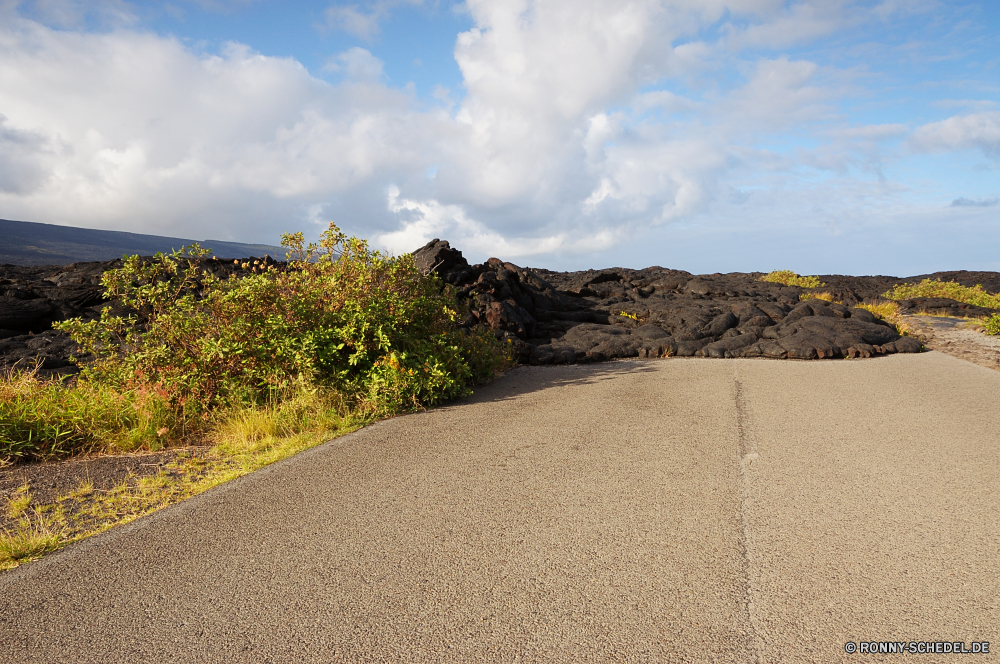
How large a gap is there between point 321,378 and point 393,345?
0.92m

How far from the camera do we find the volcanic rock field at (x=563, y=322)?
33.0ft

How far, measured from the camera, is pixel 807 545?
324 centimetres

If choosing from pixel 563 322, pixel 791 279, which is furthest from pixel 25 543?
pixel 791 279

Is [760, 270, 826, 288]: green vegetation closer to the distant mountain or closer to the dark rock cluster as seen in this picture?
the dark rock cluster

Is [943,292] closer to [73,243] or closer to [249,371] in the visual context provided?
[249,371]

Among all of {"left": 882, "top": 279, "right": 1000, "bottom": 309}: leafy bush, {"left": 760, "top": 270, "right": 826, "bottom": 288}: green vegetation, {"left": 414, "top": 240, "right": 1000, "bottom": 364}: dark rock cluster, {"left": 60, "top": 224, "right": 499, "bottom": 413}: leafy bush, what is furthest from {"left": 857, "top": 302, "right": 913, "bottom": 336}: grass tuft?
{"left": 60, "top": 224, "right": 499, "bottom": 413}: leafy bush

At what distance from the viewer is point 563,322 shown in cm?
1360

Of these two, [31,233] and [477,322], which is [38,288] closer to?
[477,322]

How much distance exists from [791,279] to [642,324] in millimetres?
18052

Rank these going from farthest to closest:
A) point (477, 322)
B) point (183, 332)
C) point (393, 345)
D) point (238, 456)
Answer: point (477, 322), point (393, 345), point (183, 332), point (238, 456)

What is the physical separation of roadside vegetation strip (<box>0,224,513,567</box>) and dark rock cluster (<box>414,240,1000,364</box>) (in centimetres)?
303

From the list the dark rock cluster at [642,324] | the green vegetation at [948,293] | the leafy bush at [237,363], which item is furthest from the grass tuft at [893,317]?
the leafy bush at [237,363]

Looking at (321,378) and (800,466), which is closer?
(800,466)

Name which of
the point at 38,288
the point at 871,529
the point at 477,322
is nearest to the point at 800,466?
the point at 871,529
